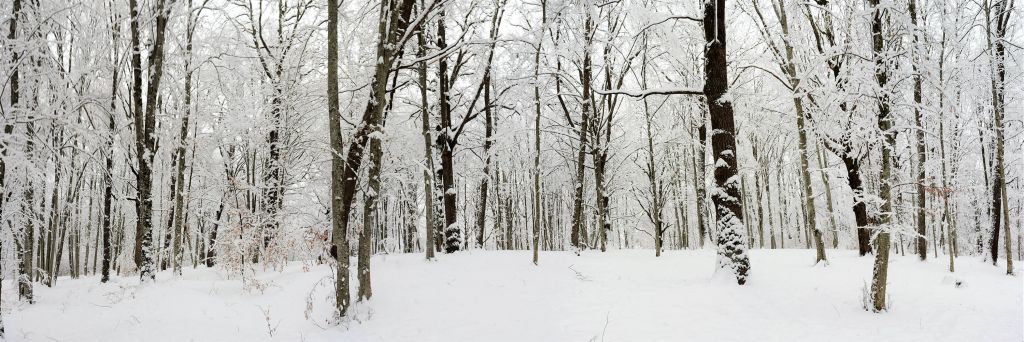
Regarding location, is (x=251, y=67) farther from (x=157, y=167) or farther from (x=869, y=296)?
(x=869, y=296)

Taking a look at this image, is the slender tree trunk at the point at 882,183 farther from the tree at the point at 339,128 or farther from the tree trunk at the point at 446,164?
the tree trunk at the point at 446,164

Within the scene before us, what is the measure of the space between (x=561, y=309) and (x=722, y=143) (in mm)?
3825

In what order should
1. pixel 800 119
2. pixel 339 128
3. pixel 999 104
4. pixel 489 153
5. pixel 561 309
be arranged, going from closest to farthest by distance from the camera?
pixel 561 309 < pixel 339 128 < pixel 800 119 < pixel 999 104 < pixel 489 153

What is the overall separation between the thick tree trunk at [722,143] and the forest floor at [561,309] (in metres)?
0.64

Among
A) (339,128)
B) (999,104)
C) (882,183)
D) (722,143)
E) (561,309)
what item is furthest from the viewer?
(999,104)

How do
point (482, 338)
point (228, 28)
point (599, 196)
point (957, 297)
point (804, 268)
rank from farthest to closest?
point (228, 28) < point (599, 196) < point (804, 268) < point (957, 297) < point (482, 338)

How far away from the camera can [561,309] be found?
23.1ft

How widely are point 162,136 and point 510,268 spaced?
41.1 ft

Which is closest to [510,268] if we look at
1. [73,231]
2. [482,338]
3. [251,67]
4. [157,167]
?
[482,338]

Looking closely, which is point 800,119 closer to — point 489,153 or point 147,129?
point 489,153

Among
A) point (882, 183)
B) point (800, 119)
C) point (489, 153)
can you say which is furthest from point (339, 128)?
point (800, 119)

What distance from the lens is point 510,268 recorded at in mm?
10008

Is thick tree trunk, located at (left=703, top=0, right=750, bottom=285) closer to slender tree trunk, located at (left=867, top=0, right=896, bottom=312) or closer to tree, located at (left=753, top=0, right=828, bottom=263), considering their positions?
slender tree trunk, located at (left=867, top=0, right=896, bottom=312)

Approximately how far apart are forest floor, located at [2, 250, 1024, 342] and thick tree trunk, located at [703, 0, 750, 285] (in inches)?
25.1
